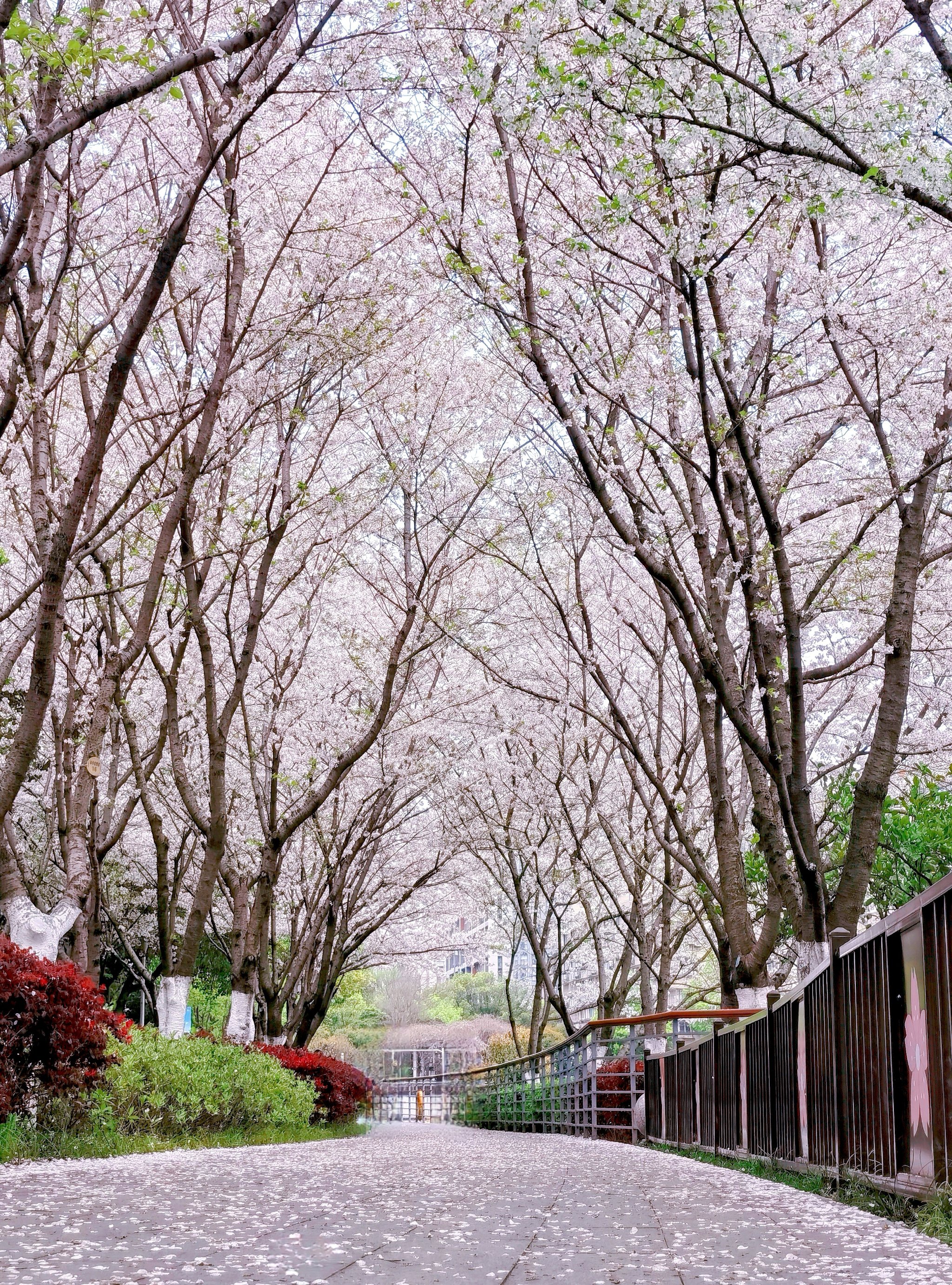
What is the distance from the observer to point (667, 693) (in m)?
18.1

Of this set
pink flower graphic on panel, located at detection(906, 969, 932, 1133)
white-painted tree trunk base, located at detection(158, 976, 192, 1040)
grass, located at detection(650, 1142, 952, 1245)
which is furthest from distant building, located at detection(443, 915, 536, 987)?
pink flower graphic on panel, located at detection(906, 969, 932, 1133)

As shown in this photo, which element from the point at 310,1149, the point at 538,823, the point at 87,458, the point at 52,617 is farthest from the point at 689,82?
the point at 538,823

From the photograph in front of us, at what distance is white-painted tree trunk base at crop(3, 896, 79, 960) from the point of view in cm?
806

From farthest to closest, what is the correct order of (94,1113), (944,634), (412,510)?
1. (944,634)
2. (412,510)
3. (94,1113)

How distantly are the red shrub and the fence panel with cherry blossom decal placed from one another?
4900mm

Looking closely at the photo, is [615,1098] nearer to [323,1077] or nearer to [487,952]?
[323,1077]

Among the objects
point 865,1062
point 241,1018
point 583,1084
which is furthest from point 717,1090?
point 583,1084

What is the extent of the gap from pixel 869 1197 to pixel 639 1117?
8.08m

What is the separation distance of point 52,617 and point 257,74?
11.2 feet

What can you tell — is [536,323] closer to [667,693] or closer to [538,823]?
[667,693]

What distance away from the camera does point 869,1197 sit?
4602 mm

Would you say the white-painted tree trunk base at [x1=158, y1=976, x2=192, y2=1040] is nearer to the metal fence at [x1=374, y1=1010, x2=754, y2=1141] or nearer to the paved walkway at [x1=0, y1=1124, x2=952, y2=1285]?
the paved walkway at [x1=0, y1=1124, x2=952, y2=1285]

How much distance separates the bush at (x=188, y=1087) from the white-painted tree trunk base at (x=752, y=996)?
4.39 meters

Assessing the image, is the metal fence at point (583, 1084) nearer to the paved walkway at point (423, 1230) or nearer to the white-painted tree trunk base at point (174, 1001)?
the white-painted tree trunk base at point (174, 1001)
